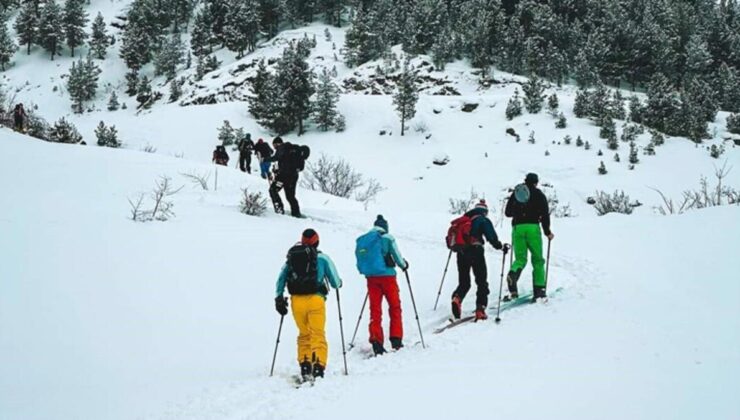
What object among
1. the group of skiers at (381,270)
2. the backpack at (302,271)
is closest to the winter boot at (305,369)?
the group of skiers at (381,270)

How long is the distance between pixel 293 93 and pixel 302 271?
3530 centimetres

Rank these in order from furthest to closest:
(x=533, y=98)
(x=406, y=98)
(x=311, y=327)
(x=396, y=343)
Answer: (x=533, y=98) < (x=406, y=98) < (x=396, y=343) < (x=311, y=327)

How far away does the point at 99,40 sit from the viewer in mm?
56938

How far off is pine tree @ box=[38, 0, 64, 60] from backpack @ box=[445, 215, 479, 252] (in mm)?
64257

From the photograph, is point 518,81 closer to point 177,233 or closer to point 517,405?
point 177,233

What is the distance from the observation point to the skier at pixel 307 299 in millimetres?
4938

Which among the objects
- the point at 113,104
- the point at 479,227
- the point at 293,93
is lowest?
the point at 479,227

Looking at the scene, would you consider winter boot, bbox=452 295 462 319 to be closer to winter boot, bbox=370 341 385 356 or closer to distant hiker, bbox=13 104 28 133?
winter boot, bbox=370 341 385 356

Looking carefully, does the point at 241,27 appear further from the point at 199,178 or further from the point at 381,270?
the point at 381,270

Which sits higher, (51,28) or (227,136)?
(51,28)

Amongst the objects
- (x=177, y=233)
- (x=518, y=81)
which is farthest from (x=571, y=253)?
(x=518, y=81)

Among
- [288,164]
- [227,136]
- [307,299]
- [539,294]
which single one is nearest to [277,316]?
[307,299]

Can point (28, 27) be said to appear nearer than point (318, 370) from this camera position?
No

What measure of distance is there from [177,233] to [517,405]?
22.9 feet
